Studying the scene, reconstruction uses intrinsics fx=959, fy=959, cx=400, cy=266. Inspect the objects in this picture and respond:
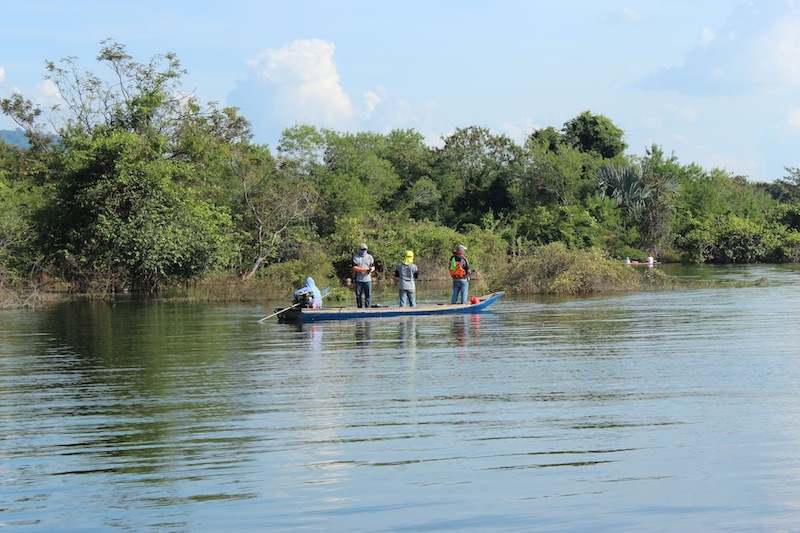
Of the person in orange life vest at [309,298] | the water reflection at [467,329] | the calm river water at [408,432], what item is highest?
the person in orange life vest at [309,298]

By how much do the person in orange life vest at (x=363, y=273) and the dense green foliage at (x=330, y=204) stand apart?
32.0 ft

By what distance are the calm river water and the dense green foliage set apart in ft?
49.7

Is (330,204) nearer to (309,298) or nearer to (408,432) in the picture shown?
(309,298)

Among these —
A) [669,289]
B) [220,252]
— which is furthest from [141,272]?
[669,289]

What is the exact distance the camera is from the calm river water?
23.3 feet

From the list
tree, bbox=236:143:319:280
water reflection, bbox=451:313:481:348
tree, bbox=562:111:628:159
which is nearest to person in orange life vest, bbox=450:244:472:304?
water reflection, bbox=451:313:481:348

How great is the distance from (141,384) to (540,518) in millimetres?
7602

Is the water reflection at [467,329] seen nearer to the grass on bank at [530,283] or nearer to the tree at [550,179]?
the grass on bank at [530,283]

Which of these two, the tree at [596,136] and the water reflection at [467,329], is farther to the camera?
the tree at [596,136]

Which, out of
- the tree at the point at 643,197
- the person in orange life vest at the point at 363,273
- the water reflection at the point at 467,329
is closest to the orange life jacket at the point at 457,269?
the water reflection at the point at 467,329

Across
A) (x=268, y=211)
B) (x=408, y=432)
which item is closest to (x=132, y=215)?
(x=268, y=211)

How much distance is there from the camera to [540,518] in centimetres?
687

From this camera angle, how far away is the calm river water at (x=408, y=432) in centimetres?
711

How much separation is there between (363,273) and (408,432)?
12671mm
